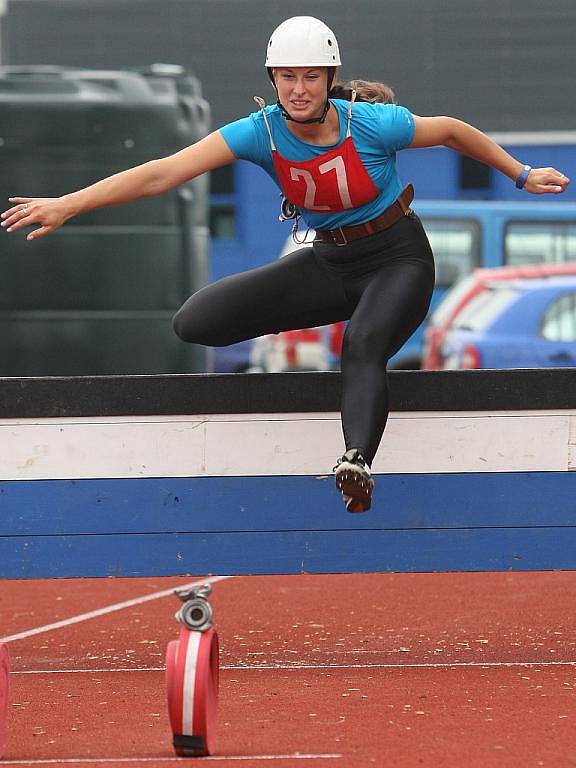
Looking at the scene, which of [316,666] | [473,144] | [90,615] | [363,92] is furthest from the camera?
[90,615]

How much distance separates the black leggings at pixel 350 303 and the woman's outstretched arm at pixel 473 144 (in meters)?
0.34

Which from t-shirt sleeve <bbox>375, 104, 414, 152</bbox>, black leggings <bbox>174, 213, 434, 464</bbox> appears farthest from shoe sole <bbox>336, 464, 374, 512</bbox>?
t-shirt sleeve <bbox>375, 104, 414, 152</bbox>

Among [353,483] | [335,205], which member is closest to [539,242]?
[335,205]

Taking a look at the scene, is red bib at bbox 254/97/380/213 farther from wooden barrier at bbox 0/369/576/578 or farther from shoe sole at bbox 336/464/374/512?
shoe sole at bbox 336/464/374/512

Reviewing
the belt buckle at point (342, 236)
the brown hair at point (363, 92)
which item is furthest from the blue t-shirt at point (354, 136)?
the belt buckle at point (342, 236)

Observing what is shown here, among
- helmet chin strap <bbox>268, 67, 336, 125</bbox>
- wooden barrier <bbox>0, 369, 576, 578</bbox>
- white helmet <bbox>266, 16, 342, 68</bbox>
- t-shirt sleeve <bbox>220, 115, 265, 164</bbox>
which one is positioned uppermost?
white helmet <bbox>266, 16, 342, 68</bbox>

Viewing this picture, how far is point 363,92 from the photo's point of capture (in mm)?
6129

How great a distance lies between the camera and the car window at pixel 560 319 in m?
14.7

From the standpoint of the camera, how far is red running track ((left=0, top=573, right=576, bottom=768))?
17.3 ft

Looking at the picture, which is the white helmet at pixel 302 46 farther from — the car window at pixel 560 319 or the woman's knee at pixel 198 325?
the car window at pixel 560 319

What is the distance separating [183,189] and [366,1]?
14.9 metres

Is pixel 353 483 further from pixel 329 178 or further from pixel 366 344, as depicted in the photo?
pixel 329 178

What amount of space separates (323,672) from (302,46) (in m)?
2.46

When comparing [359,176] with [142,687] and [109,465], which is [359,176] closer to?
[109,465]
